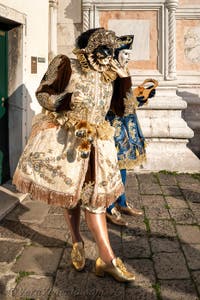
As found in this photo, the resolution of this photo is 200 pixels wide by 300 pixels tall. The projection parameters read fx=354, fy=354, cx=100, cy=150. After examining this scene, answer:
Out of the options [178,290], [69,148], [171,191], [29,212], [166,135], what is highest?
[166,135]

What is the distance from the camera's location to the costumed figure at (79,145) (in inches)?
100.0

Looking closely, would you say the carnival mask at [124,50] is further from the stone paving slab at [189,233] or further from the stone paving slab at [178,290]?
the stone paving slab at [178,290]

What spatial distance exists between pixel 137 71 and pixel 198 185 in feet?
7.91

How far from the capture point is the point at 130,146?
3.79m

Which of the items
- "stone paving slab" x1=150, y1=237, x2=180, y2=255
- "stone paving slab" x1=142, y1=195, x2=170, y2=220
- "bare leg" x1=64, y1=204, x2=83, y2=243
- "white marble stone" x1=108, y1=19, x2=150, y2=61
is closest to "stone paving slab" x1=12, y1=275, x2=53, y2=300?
"bare leg" x1=64, y1=204, x2=83, y2=243

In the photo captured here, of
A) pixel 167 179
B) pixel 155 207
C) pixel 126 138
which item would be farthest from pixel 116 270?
pixel 167 179

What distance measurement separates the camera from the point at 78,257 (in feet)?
9.23

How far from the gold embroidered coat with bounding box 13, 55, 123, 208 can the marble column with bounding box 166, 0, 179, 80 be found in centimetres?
401

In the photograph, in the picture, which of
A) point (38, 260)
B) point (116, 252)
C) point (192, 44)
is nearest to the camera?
point (38, 260)

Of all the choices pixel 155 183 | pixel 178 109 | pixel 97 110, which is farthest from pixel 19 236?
pixel 178 109

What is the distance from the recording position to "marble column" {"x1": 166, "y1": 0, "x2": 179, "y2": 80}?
20.5 ft

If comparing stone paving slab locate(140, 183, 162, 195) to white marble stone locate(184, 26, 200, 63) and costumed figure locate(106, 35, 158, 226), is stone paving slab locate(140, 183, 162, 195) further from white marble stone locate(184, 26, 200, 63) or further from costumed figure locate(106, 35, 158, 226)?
white marble stone locate(184, 26, 200, 63)

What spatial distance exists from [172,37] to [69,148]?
4.52m

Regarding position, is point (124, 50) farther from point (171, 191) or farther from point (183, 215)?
point (171, 191)
